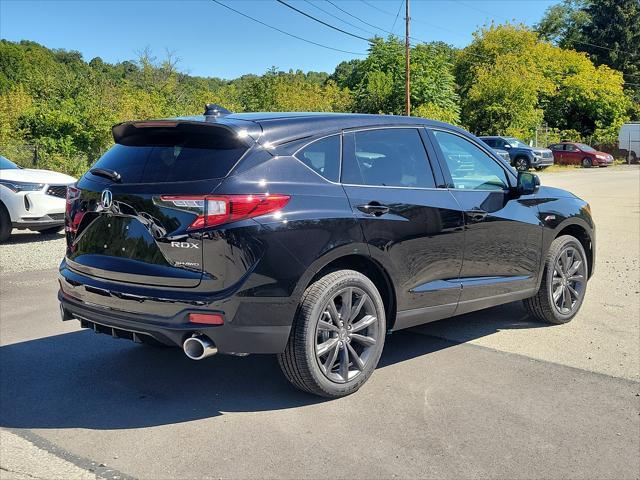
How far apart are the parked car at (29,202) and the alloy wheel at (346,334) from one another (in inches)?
306

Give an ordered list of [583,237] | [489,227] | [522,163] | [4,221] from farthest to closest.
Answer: [522,163] < [4,221] < [583,237] < [489,227]

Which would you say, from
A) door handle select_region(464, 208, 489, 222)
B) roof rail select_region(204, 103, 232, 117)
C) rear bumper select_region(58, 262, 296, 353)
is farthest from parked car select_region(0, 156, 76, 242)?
door handle select_region(464, 208, 489, 222)

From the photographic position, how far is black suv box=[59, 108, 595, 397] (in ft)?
11.6

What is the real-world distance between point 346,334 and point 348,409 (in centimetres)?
46

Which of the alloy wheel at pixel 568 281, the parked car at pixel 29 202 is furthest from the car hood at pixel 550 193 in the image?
the parked car at pixel 29 202

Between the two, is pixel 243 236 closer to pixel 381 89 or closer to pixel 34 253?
pixel 34 253

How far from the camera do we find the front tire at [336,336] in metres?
3.76

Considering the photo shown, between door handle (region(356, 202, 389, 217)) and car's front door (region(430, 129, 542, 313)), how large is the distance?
2.69ft

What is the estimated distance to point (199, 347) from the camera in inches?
140

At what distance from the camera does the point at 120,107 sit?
2422 centimetres

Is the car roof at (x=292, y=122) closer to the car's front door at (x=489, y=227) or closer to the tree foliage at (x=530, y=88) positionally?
the car's front door at (x=489, y=227)

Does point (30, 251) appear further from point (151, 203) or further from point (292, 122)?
point (292, 122)

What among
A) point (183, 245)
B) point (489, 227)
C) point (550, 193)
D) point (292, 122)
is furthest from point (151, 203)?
point (550, 193)

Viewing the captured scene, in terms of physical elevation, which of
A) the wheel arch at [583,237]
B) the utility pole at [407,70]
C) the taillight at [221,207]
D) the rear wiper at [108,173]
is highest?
the utility pole at [407,70]
